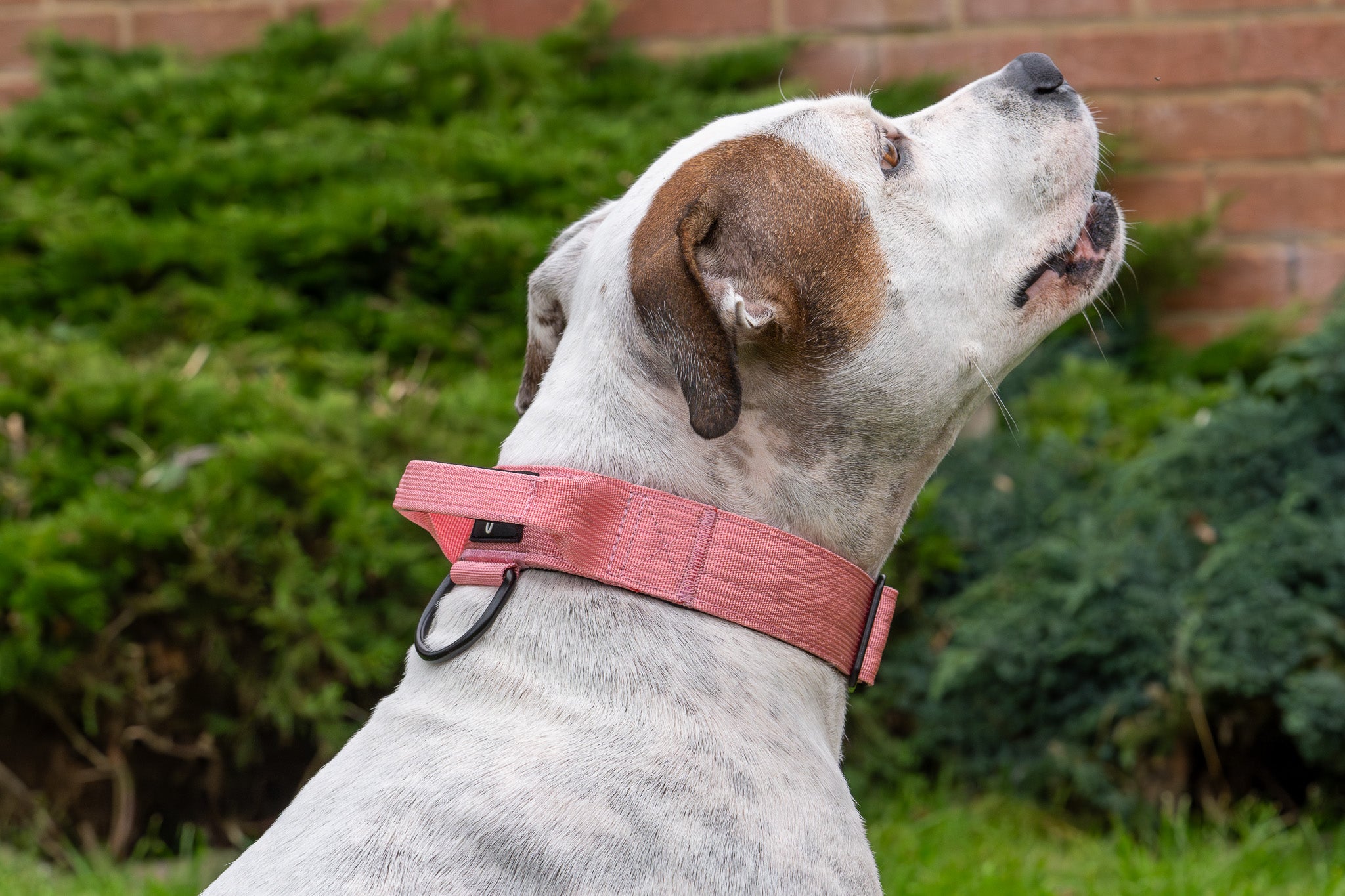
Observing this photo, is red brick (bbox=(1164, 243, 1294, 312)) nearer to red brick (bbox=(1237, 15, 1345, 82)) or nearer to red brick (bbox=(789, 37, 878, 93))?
red brick (bbox=(1237, 15, 1345, 82))

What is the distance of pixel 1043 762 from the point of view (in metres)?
3.90

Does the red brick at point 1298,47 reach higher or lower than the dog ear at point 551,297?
lower

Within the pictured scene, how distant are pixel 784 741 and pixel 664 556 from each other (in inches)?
13.0

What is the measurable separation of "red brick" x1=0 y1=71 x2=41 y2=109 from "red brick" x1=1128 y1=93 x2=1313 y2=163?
4743 millimetres

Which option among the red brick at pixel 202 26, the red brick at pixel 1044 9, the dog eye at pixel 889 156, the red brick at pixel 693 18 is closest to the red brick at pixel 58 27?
the red brick at pixel 202 26

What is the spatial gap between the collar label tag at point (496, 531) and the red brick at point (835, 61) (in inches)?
154

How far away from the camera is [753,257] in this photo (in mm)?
2123

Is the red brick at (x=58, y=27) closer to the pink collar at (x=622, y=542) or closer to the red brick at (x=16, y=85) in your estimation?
the red brick at (x=16, y=85)

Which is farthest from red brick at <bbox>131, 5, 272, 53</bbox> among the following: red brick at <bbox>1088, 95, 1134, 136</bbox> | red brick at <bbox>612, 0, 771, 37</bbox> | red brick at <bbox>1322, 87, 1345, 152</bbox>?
red brick at <bbox>1322, 87, 1345, 152</bbox>

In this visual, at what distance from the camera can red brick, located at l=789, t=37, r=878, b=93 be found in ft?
18.0

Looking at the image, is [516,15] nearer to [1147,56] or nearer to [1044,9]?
[1044,9]

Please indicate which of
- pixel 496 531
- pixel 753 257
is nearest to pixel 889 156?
pixel 753 257

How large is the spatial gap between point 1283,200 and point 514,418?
3.21 m

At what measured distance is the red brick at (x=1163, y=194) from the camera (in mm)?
5254
